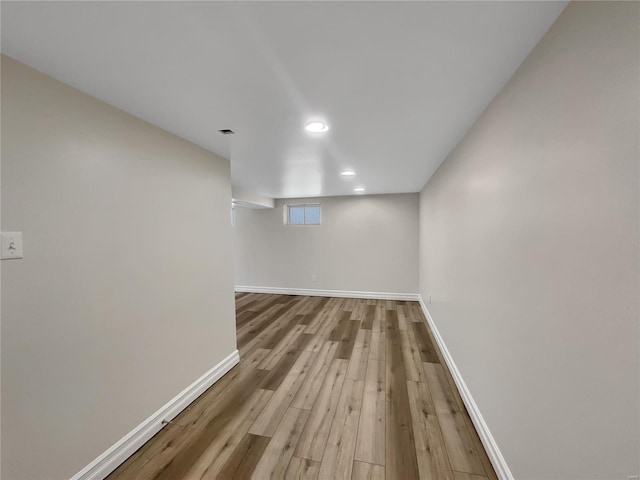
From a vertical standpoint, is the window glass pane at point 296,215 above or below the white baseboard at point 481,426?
above

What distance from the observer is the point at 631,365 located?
0.64m

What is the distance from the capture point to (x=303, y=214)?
5609 mm

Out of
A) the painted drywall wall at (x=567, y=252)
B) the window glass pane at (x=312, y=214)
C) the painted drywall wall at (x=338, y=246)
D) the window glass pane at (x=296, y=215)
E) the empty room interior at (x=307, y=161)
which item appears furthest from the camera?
the window glass pane at (x=296, y=215)

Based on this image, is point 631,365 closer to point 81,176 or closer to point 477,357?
point 477,357

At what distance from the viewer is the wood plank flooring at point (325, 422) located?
147cm

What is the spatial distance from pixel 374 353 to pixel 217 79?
287cm

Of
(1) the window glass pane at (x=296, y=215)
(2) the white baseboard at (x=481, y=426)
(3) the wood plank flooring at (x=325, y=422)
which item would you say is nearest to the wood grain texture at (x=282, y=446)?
(3) the wood plank flooring at (x=325, y=422)

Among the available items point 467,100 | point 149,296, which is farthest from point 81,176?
point 467,100

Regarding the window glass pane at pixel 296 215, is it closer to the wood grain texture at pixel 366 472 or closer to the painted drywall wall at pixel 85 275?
the painted drywall wall at pixel 85 275

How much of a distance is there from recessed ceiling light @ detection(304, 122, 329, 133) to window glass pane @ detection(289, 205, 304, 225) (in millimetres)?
3801

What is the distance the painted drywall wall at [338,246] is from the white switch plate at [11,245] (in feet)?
14.9

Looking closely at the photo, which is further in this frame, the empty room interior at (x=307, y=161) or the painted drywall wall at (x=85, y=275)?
the painted drywall wall at (x=85, y=275)

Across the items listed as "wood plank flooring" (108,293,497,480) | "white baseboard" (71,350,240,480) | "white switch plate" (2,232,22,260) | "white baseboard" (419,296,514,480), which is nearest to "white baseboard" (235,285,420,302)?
"wood plank flooring" (108,293,497,480)

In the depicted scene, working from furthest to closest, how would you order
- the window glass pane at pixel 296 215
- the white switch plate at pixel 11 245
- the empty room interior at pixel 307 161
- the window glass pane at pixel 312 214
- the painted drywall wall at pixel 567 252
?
the window glass pane at pixel 296 215 → the window glass pane at pixel 312 214 → the white switch plate at pixel 11 245 → the empty room interior at pixel 307 161 → the painted drywall wall at pixel 567 252
